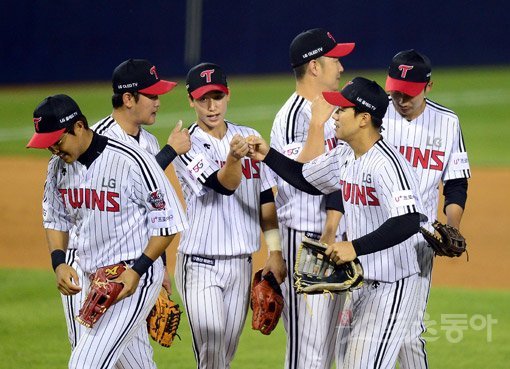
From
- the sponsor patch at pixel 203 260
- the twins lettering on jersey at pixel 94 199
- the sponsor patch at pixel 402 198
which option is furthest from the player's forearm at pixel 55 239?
the sponsor patch at pixel 402 198

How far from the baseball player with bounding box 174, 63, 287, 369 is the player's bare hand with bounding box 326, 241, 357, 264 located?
96 cm

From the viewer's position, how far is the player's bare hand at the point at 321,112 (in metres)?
5.96

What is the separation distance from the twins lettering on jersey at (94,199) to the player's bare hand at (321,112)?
50.3 inches

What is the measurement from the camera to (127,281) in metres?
5.28

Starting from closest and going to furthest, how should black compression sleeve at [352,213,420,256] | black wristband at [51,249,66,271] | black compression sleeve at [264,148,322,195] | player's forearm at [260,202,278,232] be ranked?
1. black compression sleeve at [352,213,420,256]
2. black wristband at [51,249,66,271]
3. black compression sleeve at [264,148,322,195]
4. player's forearm at [260,202,278,232]

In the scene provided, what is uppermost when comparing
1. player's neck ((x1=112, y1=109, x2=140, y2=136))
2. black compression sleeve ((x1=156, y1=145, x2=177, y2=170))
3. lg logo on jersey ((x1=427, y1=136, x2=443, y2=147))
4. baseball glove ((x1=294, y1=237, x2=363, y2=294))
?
player's neck ((x1=112, y1=109, x2=140, y2=136))

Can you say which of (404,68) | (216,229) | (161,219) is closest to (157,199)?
(161,219)

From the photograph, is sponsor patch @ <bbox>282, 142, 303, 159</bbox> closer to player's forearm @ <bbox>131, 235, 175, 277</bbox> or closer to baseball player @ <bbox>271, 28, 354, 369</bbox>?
baseball player @ <bbox>271, 28, 354, 369</bbox>

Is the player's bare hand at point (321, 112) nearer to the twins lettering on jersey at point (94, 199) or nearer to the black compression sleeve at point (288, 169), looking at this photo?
the black compression sleeve at point (288, 169)

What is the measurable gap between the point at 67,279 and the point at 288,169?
1341 millimetres

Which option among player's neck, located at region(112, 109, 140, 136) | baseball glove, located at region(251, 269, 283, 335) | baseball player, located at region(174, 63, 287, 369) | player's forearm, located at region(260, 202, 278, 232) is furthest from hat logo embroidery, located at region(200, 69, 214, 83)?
baseball glove, located at region(251, 269, 283, 335)

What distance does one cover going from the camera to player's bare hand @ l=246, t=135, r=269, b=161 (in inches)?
226

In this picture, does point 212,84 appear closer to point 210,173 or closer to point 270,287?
point 210,173

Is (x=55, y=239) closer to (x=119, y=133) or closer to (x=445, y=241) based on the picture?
(x=119, y=133)
